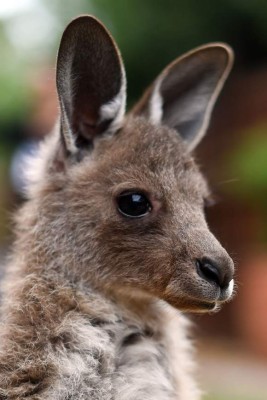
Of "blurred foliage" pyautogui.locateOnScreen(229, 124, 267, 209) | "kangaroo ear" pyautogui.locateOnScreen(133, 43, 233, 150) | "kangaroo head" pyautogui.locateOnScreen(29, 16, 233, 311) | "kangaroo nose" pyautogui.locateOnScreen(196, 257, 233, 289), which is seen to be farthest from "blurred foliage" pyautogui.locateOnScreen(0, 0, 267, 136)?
"kangaroo nose" pyautogui.locateOnScreen(196, 257, 233, 289)

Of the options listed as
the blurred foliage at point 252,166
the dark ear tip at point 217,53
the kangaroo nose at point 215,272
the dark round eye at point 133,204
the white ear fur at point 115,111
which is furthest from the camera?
the blurred foliage at point 252,166

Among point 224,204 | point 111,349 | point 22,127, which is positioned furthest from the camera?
point 22,127

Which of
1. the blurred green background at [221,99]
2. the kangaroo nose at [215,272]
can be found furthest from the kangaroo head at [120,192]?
the blurred green background at [221,99]

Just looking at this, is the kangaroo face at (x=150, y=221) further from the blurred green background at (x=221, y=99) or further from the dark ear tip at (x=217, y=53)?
the blurred green background at (x=221, y=99)

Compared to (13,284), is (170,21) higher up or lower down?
higher up

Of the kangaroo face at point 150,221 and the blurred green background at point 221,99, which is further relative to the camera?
the blurred green background at point 221,99

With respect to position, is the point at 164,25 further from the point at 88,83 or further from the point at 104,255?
the point at 104,255

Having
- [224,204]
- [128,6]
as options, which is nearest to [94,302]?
[224,204]

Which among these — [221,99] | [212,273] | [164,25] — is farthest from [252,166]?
[212,273]

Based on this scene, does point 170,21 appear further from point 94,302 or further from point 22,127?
point 94,302
